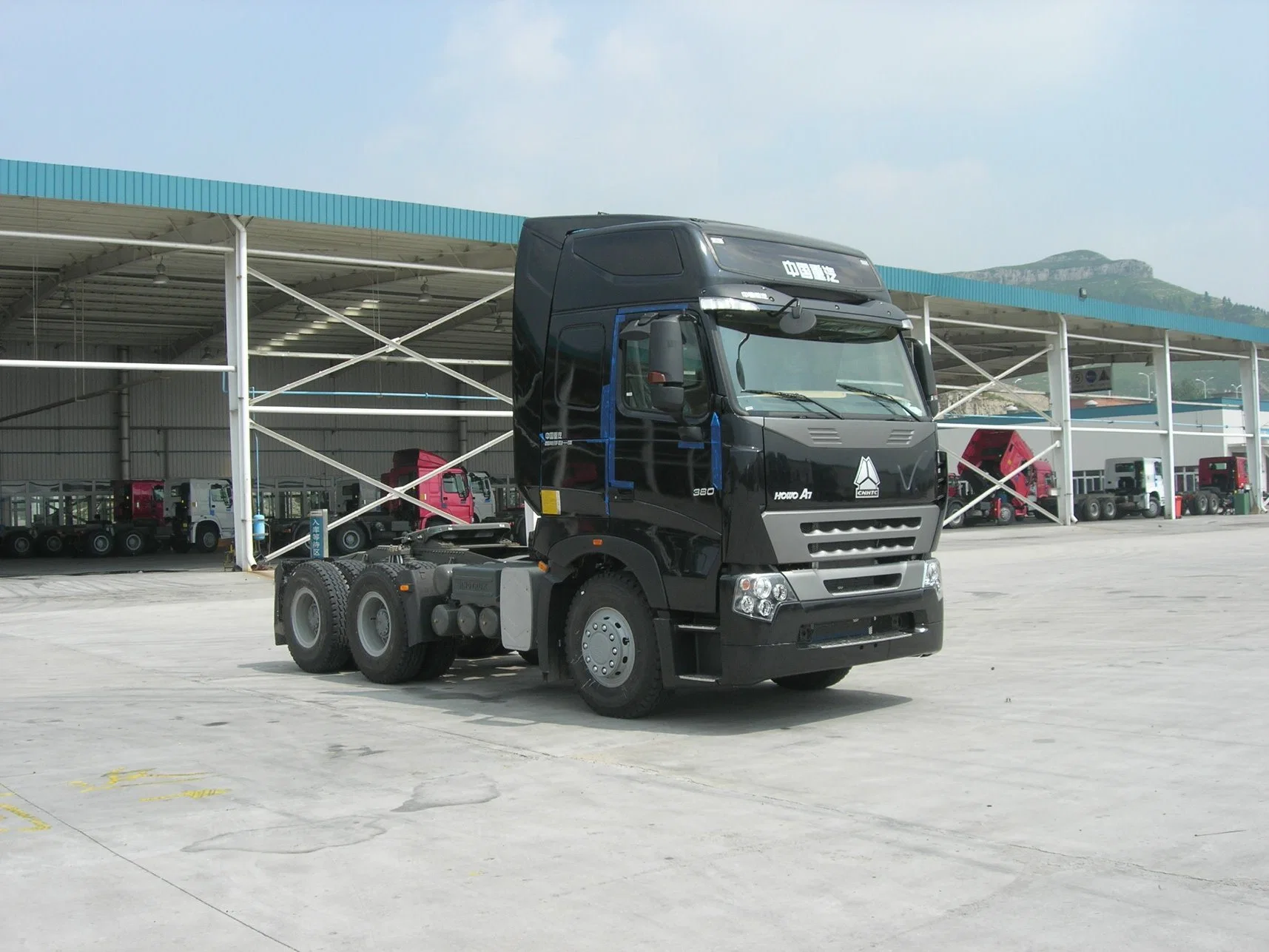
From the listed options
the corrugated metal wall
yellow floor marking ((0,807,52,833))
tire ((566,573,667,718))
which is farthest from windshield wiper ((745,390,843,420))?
the corrugated metal wall

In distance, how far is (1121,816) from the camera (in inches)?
241

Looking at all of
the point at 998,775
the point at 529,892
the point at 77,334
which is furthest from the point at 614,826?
the point at 77,334

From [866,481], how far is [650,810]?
3.08m

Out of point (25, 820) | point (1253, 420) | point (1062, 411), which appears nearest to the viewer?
point (25, 820)

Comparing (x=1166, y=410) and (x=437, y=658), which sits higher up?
(x=1166, y=410)

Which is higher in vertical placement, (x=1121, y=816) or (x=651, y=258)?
(x=651, y=258)

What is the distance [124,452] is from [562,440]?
40.0m

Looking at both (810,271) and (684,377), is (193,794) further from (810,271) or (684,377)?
(810,271)

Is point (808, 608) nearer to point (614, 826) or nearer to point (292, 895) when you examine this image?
point (614, 826)

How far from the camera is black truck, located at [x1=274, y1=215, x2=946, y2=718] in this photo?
8141 millimetres

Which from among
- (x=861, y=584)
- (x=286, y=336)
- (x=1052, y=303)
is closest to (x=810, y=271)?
(x=861, y=584)

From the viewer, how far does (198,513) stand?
134 ft

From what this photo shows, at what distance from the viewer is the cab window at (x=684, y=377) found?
819 centimetres

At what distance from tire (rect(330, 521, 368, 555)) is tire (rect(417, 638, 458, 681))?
24800 mm
